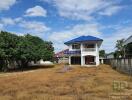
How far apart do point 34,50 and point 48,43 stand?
39.4 feet

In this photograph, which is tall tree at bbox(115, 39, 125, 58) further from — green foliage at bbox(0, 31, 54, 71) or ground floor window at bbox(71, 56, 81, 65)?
green foliage at bbox(0, 31, 54, 71)

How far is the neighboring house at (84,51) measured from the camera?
50.8 meters

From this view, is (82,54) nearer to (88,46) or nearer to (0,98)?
(88,46)

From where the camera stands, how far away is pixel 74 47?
54.5 metres

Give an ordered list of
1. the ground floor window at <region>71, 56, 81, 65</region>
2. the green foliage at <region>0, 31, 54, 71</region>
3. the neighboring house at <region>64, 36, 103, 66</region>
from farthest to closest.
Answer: the ground floor window at <region>71, 56, 81, 65</region> < the neighboring house at <region>64, 36, 103, 66</region> < the green foliage at <region>0, 31, 54, 71</region>

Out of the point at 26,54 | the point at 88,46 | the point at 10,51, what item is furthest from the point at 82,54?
the point at 10,51

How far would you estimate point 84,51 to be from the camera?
51438 mm

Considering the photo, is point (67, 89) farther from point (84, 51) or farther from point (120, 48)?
point (120, 48)

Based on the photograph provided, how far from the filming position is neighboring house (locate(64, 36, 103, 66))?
50781 millimetres

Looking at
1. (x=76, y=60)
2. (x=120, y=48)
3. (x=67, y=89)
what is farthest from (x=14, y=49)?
(x=120, y=48)

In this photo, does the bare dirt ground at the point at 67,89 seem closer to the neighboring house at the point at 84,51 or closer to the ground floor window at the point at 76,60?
the neighboring house at the point at 84,51

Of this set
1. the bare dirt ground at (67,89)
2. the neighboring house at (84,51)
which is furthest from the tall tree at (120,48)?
the bare dirt ground at (67,89)

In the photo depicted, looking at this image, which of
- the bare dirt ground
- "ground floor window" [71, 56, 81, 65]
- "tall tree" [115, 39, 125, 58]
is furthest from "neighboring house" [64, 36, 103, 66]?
the bare dirt ground

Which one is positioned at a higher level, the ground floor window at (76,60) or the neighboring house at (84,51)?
the neighboring house at (84,51)
